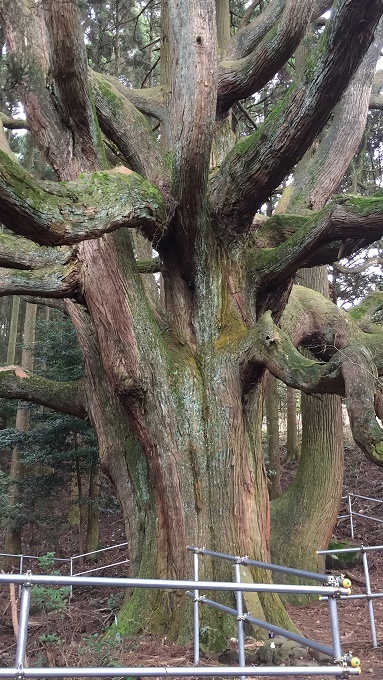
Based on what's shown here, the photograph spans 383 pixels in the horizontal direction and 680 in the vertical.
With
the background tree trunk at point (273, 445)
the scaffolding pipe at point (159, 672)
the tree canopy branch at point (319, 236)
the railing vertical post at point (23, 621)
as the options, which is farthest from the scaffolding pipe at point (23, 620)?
the background tree trunk at point (273, 445)

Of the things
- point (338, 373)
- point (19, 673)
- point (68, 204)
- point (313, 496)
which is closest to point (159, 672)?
point (19, 673)

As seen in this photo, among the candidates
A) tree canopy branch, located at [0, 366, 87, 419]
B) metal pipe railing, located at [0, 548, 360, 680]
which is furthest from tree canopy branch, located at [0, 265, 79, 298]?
metal pipe railing, located at [0, 548, 360, 680]

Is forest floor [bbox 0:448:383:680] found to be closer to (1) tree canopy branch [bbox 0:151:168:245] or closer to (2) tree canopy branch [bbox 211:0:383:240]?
(1) tree canopy branch [bbox 0:151:168:245]

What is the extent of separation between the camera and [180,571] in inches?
211

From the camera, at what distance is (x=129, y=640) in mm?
5023

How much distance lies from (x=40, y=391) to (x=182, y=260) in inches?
94.6

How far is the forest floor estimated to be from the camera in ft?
14.7

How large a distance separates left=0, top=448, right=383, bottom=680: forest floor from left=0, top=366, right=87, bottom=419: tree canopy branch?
229cm

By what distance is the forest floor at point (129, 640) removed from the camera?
4488mm

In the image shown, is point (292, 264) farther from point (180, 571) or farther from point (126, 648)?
point (126, 648)

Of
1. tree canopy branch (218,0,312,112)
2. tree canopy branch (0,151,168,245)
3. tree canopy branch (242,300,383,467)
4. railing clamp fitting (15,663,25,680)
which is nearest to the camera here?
railing clamp fitting (15,663,25,680)

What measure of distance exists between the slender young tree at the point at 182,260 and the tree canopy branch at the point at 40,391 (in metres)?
0.02

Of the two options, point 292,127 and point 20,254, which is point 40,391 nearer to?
point 20,254

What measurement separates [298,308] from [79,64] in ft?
13.2
